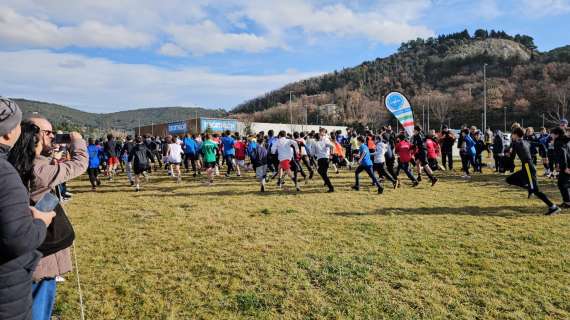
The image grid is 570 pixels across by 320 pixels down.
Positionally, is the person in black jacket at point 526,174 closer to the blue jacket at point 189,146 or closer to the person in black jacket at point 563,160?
the person in black jacket at point 563,160

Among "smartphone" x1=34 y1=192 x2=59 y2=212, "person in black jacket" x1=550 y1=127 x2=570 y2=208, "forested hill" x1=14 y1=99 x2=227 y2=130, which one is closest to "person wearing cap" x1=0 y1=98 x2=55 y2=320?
"smartphone" x1=34 y1=192 x2=59 y2=212

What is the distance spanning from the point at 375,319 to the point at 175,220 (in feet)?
17.1

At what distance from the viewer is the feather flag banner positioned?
13.3m

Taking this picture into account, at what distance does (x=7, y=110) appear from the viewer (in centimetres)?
187

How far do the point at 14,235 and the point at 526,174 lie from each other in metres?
8.41

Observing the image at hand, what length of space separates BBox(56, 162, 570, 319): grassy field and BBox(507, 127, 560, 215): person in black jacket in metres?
0.33

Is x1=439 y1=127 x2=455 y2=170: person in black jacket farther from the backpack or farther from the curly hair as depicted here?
the curly hair

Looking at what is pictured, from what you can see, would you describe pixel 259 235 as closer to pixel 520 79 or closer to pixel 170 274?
pixel 170 274

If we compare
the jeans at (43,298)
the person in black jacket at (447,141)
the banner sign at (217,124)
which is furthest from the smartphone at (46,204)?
the banner sign at (217,124)

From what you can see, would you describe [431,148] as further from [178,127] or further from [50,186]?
[178,127]

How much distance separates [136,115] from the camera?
13738 cm

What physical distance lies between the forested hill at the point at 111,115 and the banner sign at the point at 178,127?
21290mm

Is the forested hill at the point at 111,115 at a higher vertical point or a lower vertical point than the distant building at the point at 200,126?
higher

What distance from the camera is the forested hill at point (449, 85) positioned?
224 feet
